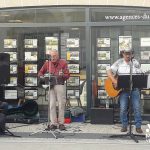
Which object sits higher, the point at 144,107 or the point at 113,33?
the point at 113,33

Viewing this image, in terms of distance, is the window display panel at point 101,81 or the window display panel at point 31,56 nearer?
the window display panel at point 101,81

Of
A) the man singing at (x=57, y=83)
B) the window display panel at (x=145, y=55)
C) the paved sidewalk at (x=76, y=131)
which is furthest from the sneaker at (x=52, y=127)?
the window display panel at (x=145, y=55)

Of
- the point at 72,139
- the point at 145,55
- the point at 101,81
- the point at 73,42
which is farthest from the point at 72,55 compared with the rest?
the point at 72,139

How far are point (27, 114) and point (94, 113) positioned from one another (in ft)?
5.51

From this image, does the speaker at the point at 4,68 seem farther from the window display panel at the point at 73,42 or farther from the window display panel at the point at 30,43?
the window display panel at the point at 73,42

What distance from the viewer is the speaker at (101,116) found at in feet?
38.9

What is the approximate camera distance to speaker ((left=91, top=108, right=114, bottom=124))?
11867mm

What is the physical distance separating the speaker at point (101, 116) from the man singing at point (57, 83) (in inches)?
43.1

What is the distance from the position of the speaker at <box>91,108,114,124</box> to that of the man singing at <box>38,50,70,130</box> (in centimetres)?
109

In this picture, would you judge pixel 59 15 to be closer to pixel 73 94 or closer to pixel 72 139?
pixel 73 94

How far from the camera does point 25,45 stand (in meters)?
12.5

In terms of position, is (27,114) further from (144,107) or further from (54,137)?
(144,107)

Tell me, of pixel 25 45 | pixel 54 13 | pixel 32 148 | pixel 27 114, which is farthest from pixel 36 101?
pixel 32 148
